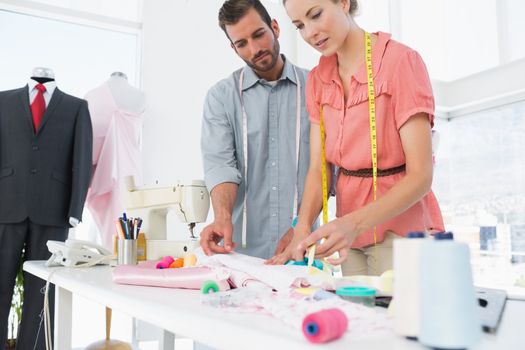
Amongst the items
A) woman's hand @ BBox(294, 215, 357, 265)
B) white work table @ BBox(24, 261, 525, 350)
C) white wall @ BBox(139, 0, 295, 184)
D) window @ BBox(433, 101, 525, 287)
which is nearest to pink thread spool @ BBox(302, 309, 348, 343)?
white work table @ BBox(24, 261, 525, 350)

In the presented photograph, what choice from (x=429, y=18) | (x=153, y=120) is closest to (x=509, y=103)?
(x=429, y=18)

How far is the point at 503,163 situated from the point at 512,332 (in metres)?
5.74

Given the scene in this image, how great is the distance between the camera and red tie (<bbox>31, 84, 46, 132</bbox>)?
303 cm

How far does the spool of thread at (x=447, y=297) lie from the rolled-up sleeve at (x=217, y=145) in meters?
1.38

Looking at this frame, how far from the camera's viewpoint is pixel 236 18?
1853mm

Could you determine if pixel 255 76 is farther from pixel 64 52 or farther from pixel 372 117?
pixel 64 52

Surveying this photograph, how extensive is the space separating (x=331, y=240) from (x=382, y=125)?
1.74 feet

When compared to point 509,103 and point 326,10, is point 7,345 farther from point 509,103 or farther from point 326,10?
point 509,103

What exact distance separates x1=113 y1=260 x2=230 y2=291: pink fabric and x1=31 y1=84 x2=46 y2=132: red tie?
2.22m

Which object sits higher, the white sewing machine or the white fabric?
the white sewing machine

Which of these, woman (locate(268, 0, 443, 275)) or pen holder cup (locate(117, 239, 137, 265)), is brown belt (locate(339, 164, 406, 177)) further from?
pen holder cup (locate(117, 239, 137, 265))

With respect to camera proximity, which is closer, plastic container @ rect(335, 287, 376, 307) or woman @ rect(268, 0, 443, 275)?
plastic container @ rect(335, 287, 376, 307)

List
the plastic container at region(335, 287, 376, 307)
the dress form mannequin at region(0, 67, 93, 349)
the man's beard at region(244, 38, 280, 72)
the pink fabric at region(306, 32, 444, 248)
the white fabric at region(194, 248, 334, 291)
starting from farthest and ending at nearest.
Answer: the dress form mannequin at region(0, 67, 93, 349) → the man's beard at region(244, 38, 280, 72) → the pink fabric at region(306, 32, 444, 248) → the white fabric at region(194, 248, 334, 291) → the plastic container at region(335, 287, 376, 307)

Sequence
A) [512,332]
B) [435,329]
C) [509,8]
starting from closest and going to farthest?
[435,329] → [512,332] → [509,8]
